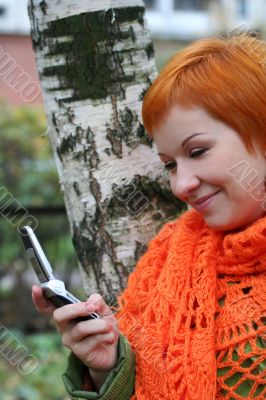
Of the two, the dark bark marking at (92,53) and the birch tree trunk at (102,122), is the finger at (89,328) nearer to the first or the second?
the birch tree trunk at (102,122)

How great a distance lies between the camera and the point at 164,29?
1130 cm

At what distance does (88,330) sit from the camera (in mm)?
1661

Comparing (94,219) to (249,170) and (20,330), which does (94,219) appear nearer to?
(249,170)

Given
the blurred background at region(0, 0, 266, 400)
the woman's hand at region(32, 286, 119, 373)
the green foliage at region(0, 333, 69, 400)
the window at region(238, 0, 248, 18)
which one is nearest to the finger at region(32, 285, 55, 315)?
the woman's hand at region(32, 286, 119, 373)

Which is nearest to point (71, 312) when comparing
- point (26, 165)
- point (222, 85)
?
point (222, 85)

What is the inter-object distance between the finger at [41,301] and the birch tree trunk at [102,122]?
0.45m

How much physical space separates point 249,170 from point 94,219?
0.59 meters

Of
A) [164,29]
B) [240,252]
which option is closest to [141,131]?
[240,252]

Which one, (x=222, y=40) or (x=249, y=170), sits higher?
(x=222, y=40)

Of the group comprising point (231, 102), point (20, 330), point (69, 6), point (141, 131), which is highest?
point (69, 6)

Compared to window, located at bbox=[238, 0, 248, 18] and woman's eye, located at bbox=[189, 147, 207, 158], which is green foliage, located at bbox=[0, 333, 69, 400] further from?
window, located at bbox=[238, 0, 248, 18]

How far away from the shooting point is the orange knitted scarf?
1668 mm

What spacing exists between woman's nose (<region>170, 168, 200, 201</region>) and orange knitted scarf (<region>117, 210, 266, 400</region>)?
14 centimetres

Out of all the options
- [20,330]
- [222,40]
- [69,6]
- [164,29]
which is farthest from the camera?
[164,29]
